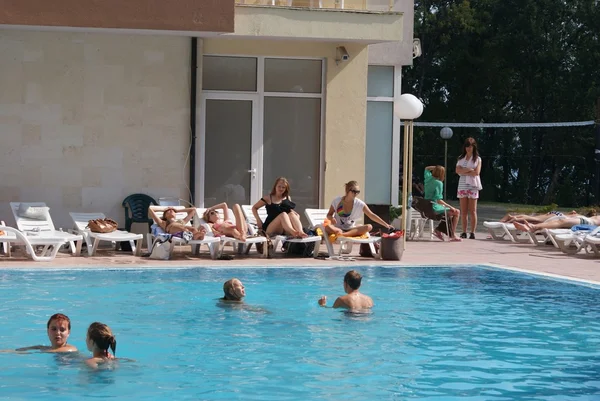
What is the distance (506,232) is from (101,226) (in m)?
8.13

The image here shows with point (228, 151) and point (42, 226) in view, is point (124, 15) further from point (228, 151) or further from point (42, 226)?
point (42, 226)

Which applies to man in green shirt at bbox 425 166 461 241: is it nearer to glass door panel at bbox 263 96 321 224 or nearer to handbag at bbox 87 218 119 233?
glass door panel at bbox 263 96 321 224

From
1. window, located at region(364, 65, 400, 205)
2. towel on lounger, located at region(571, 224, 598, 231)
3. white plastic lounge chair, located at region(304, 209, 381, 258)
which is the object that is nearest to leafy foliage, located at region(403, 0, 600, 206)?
window, located at region(364, 65, 400, 205)

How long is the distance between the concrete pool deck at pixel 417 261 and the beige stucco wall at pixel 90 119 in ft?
5.03

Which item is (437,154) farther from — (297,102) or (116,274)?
(116,274)

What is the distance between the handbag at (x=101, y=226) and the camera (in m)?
15.0

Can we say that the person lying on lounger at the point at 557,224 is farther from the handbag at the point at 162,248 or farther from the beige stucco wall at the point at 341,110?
the handbag at the point at 162,248

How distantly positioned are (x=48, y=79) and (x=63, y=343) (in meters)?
9.18

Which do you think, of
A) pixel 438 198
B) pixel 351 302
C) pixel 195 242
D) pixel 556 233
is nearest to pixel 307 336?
pixel 351 302

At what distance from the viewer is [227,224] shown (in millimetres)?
15484

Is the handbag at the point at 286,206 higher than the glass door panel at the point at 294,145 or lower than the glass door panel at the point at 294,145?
lower

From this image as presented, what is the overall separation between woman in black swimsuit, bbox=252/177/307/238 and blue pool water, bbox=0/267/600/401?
1.45 metres

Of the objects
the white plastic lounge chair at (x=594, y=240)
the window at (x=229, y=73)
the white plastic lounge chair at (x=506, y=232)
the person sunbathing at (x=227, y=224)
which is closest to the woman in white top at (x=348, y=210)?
the person sunbathing at (x=227, y=224)

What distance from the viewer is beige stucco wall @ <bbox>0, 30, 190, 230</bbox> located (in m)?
16.8
